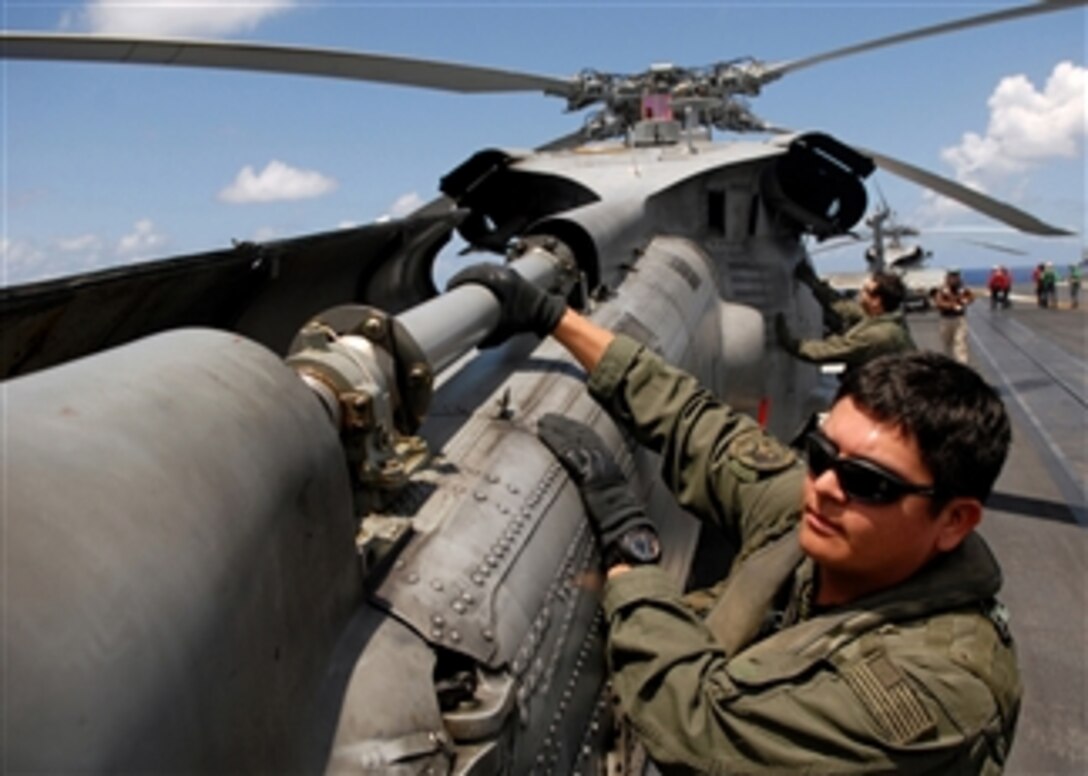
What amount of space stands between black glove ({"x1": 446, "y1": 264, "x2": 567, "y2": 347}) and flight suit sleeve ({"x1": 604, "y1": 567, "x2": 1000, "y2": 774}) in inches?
70.6

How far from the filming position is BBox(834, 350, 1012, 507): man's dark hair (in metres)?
2.19

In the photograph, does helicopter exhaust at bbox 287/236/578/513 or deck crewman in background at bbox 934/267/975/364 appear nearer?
helicopter exhaust at bbox 287/236/578/513

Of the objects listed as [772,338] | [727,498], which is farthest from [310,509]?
[772,338]

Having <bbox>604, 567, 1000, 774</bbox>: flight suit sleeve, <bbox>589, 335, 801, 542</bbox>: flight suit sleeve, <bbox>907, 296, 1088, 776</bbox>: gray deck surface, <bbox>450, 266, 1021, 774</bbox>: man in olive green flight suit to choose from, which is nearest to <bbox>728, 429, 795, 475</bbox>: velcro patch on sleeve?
<bbox>589, 335, 801, 542</bbox>: flight suit sleeve

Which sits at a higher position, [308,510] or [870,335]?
[308,510]

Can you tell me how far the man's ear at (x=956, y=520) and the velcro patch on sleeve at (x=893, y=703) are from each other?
35cm

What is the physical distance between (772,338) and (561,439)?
494 centimetres

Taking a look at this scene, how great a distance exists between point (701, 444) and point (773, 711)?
1.27m

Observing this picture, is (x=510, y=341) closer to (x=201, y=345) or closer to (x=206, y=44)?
(x=201, y=345)

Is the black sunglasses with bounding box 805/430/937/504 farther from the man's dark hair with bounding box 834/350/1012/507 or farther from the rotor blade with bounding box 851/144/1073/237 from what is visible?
the rotor blade with bounding box 851/144/1073/237

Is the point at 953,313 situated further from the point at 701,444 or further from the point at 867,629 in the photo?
the point at 867,629

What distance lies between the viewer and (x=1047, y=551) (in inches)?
306

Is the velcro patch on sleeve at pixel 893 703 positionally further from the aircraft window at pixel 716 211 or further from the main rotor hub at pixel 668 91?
the main rotor hub at pixel 668 91

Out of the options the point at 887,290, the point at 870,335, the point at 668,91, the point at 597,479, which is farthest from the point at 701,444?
the point at 668,91
